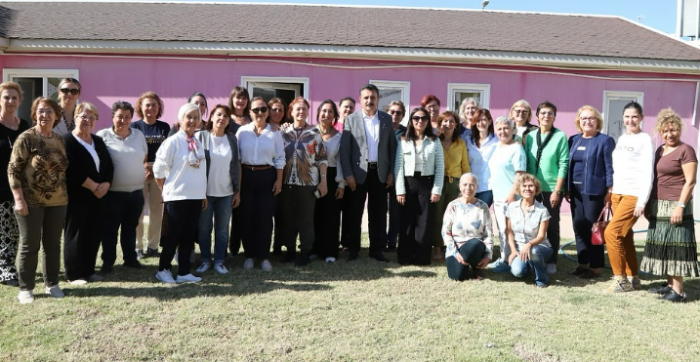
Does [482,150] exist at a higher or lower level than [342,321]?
higher

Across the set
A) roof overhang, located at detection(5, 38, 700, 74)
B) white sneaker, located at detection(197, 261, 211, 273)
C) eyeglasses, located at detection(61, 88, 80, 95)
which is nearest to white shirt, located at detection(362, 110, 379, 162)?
white sneaker, located at detection(197, 261, 211, 273)

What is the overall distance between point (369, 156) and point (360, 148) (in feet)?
0.48

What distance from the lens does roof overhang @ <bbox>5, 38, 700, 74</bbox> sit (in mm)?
9258

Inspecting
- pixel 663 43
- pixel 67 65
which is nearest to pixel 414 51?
pixel 663 43

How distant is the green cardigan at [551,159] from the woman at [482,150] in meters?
0.43

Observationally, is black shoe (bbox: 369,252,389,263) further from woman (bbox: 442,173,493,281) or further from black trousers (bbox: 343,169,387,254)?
woman (bbox: 442,173,493,281)

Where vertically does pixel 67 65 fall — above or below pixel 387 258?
above

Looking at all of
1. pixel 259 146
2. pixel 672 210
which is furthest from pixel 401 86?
pixel 672 210

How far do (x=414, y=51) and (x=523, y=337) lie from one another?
6531mm

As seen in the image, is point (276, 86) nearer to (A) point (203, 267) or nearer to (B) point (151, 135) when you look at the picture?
(B) point (151, 135)

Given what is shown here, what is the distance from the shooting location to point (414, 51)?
9.52 meters

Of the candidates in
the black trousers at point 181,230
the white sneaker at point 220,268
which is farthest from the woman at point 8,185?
the white sneaker at point 220,268

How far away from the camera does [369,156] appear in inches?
233

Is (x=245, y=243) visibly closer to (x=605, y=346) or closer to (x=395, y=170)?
(x=395, y=170)
